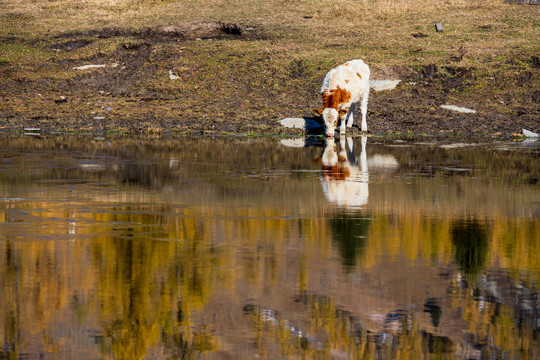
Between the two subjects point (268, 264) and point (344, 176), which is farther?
point (344, 176)

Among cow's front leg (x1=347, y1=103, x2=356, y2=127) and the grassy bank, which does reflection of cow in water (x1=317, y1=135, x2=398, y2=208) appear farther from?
the grassy bank

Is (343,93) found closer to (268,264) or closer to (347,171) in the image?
(347,171)

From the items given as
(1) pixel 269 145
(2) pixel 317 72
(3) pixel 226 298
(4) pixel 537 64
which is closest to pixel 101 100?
(2) pixel 317 72

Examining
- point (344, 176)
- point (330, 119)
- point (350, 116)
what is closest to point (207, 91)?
point (350, 116)

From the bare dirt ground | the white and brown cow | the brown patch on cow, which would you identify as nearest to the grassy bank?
the bare dirt ground

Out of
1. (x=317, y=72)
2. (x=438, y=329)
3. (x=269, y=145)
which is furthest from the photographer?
(x=317, y=72)

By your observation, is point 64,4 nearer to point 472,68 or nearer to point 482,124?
point 472,68

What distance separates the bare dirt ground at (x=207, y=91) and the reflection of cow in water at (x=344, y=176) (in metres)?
5.63

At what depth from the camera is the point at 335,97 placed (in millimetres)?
25109

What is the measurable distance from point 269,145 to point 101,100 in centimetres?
1127

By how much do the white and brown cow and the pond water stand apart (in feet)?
27.8

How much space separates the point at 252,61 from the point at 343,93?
36.3 ft

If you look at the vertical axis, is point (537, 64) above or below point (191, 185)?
above

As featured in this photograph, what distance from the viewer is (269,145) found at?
22344 mm
